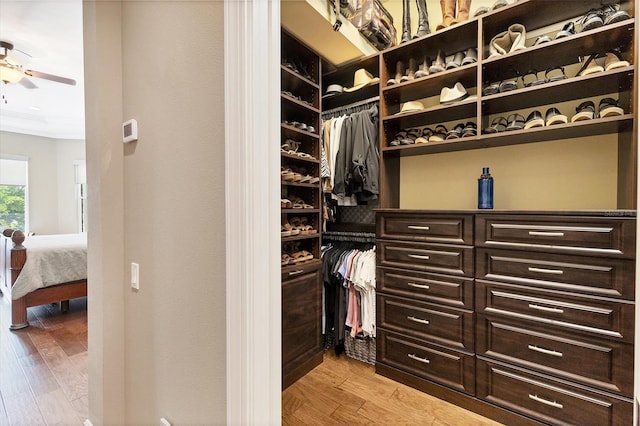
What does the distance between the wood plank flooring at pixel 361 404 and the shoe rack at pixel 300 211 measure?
166 mm

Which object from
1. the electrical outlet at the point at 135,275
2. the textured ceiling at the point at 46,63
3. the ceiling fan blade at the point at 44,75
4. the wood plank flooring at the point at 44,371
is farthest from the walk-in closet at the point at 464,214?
the ceiling fan blade at the point at 44,75

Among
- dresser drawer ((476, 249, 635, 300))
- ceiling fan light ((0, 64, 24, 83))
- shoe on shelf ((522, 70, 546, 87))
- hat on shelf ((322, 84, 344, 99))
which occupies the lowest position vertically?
dresser drawer ((476, 249, 635, 300))

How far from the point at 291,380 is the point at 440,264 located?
54.0 inches

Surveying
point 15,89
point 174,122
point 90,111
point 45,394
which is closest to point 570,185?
point 174,122

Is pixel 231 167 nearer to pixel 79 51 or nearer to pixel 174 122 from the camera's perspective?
pixel 174 122

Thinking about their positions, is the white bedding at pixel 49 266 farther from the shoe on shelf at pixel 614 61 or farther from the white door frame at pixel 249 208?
the shoe on shelf at pixel 614 61

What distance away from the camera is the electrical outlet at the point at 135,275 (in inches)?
49.3

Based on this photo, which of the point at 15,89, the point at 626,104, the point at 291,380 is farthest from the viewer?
the point at 15,89

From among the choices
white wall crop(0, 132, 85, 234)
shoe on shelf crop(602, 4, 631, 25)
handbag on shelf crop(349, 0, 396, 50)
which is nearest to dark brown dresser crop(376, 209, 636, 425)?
shoe on shelf crop(602, 4, 631, 25)

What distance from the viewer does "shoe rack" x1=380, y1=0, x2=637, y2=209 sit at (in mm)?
1552

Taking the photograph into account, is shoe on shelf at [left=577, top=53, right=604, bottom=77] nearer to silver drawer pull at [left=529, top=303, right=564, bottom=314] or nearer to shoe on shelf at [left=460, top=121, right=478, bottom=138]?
shoe on shelf at [left=460, top=121, right=478, bottom=138]

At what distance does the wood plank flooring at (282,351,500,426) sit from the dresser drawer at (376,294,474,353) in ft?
1.30

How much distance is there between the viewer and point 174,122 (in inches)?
41.2

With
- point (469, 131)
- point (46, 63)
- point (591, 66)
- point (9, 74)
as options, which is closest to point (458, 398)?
point (469, 131)
